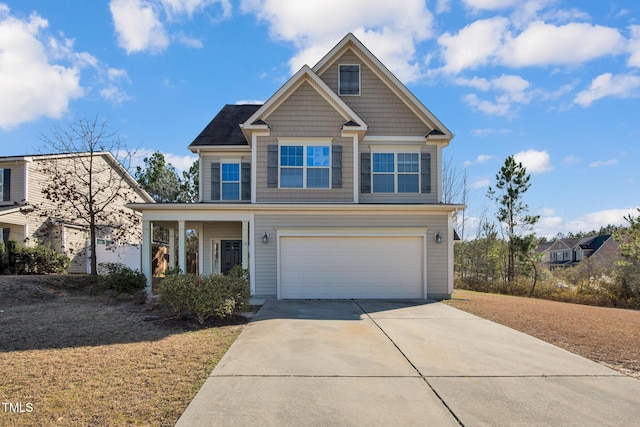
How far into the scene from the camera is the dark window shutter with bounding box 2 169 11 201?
18464 mm

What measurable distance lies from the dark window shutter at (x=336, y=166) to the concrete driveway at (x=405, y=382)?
21.3ft

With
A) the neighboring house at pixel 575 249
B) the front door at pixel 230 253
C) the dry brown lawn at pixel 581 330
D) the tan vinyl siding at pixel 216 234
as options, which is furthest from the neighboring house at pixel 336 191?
the neighboring house at pixel 575 249

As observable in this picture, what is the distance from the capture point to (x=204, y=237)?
52.2 feet

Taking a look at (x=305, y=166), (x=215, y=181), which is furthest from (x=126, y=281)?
(x=305, y=166)

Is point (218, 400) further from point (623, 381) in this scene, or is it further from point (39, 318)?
point (39, 318)

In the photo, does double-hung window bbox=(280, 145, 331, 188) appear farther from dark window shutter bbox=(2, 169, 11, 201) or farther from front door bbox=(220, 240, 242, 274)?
dark window shutter bbox=(2, 169, 11, 201)

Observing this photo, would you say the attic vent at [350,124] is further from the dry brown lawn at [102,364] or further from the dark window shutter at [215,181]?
the dry brown lawn at [102,364]

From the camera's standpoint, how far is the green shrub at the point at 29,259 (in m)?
16.2

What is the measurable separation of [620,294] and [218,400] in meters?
18.5

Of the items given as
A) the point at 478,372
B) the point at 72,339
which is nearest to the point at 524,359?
the point at 478,372

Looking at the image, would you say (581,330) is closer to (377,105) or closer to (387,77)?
(377,105)

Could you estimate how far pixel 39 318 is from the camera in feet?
28.9

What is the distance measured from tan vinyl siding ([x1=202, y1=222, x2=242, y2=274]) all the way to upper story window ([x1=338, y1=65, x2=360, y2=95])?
22.3 ft

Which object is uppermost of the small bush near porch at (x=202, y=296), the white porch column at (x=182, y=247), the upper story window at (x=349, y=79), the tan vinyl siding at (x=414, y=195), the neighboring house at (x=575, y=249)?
the upper story window at (x=349, y=79)
